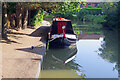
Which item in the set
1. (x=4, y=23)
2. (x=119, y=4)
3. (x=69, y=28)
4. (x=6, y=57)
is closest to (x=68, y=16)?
(x=119, y=4)

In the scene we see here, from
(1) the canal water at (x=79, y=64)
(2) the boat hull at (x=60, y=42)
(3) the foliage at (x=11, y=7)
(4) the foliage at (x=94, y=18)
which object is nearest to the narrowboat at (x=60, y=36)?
(2) the boat hull at (x=60, y=42)

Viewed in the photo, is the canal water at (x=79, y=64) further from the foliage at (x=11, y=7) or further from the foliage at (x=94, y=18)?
the foliage at (x=94, y=18)

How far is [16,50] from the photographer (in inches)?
415

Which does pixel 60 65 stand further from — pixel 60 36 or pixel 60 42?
pixel 60 36

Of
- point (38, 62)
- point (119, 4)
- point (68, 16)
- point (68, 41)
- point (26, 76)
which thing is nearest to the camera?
point (26, 76)

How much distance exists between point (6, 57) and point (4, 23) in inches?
174

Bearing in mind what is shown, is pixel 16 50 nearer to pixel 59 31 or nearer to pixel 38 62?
pixel 38 62

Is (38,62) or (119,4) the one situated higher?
(119,4)

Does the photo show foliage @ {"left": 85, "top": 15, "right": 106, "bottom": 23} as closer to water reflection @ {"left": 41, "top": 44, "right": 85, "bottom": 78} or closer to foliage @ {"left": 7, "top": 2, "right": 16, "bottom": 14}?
foliage @ {"left": 7, "top": 2, "right": 16, "bottom": 14}

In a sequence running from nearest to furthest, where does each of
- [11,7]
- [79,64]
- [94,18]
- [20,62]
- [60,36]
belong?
[20,62]
[79,64]
[60,36]
[11,7]
[94,18]

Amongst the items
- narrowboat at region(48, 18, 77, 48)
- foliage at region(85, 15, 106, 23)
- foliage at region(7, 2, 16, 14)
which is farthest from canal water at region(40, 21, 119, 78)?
foliage at region(85, 15, 106, 23)

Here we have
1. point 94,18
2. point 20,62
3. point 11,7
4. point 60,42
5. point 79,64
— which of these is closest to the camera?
point 20,62

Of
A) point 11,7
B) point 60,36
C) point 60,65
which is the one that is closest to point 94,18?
point 11,7

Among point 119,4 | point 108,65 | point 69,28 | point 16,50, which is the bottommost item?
point 108,65
